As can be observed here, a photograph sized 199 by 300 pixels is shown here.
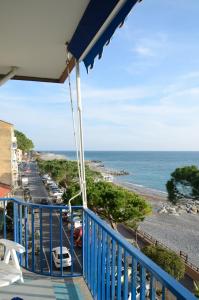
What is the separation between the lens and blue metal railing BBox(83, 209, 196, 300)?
1.14m

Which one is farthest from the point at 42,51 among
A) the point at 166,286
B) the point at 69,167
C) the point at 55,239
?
the point at 69,167

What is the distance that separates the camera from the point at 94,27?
2.13m

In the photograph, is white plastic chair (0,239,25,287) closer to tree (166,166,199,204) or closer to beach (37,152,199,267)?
beach (37,152,199,267)

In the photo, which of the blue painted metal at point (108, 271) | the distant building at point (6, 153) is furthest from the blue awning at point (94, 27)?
the distant building at point (6, 153)

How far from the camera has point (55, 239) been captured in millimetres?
17297

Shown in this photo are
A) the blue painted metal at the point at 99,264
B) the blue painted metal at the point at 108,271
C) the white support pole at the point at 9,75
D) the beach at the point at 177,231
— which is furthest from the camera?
the beach at the point at 177,231

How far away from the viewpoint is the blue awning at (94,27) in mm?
1748

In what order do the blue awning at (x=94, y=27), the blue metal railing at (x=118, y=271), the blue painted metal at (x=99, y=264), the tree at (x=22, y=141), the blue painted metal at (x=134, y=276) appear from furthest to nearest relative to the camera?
the tree at (x=22, y=141)
the blue painted metal at (x=99, y=264)
the blue awning at (x=94, y=27)
the blue painted metal at (x=134, y=276)
the blue metal railing at (x=118, y=271)

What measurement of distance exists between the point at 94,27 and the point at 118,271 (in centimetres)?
151

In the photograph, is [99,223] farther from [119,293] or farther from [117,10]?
[117,10]

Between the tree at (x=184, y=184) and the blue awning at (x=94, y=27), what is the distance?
94.1ft

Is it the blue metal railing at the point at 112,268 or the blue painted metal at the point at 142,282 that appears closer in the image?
the blue metal railing at the point at 112,268

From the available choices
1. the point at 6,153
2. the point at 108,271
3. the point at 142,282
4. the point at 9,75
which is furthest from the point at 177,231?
the point at 142,282

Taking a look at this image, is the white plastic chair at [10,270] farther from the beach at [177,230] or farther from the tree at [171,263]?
the beach at [177,230]
